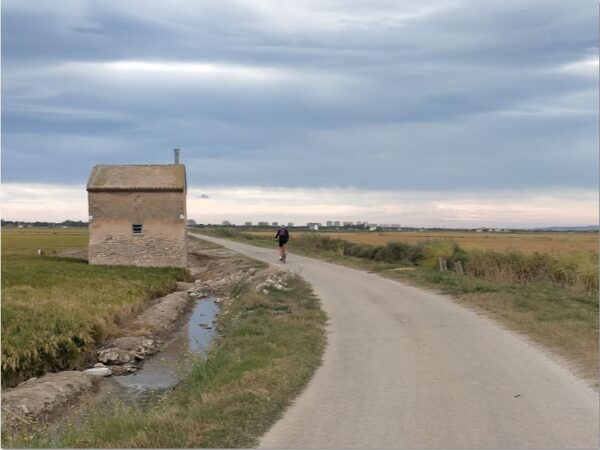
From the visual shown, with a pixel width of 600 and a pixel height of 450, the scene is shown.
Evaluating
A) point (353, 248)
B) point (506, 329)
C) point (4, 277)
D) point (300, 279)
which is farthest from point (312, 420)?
point (353, 248)

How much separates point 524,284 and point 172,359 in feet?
39.0

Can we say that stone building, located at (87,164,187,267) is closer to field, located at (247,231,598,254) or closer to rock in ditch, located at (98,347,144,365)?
field, located at (247,231,598,254)

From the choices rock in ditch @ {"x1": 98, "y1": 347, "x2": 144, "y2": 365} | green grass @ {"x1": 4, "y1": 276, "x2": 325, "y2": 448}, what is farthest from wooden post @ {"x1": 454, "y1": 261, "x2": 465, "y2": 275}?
rock in ditch @ {"x1": 98, "y1": 347, "x2": 144, "y2": 365}

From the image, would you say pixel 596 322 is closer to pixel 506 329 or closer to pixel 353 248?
pixel 506 329

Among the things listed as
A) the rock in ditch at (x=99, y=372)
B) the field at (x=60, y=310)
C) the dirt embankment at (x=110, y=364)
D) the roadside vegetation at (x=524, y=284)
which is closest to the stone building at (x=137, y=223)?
the field at (x=60, y=310)

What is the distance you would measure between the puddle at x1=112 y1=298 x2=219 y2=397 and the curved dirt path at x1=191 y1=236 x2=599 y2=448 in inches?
141

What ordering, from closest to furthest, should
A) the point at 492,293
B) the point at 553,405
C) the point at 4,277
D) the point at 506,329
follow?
the point at 553,405 → the point at 506,329 → the point at 492,293 → the point at 4,277

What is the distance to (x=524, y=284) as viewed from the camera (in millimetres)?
20422

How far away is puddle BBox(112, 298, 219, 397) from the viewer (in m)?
12.4

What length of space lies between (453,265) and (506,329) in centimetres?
1571

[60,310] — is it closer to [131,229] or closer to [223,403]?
[223,403]

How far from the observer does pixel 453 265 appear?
89.8ft

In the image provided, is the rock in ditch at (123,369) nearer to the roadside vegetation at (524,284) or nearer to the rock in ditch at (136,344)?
the rock in ditch at (136,344)

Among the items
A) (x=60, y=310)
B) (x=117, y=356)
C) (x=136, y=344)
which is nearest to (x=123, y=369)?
(x=117, y=356)
